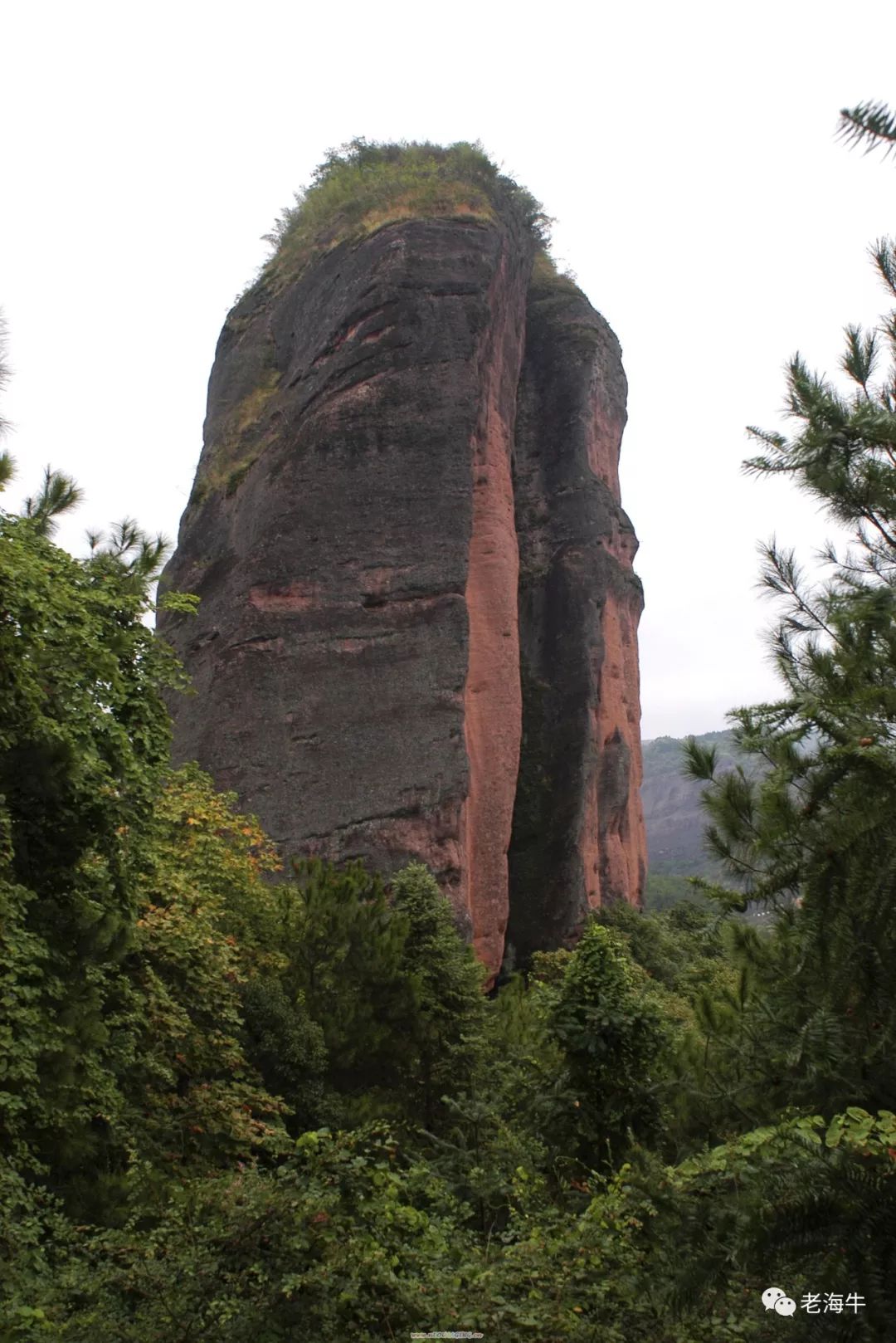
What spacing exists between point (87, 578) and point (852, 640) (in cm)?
571

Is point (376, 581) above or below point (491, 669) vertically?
above

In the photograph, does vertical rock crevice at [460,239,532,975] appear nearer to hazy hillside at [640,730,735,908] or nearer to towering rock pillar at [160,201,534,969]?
towering rock pillar at [160,201,534,969]

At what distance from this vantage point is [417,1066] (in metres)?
11.2

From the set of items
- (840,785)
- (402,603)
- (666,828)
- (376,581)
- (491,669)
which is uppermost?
(376,581)

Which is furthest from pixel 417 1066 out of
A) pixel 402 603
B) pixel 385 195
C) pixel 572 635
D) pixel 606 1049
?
pixel 385 195

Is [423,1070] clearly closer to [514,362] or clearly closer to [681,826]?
[514,362]

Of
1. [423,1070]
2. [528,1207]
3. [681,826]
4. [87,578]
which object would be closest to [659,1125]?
[528,1207]

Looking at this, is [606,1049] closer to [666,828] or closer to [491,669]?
[491,669]

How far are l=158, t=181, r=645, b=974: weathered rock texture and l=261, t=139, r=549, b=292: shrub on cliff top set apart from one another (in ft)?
2.25

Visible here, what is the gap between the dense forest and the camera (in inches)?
173

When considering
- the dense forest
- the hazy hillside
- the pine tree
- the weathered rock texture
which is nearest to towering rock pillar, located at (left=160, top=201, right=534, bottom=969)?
the weathered rock texture

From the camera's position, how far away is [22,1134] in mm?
6367

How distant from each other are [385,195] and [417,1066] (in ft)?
60.2

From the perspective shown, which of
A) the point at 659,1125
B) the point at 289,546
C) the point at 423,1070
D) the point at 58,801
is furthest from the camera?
the point at 289,546
